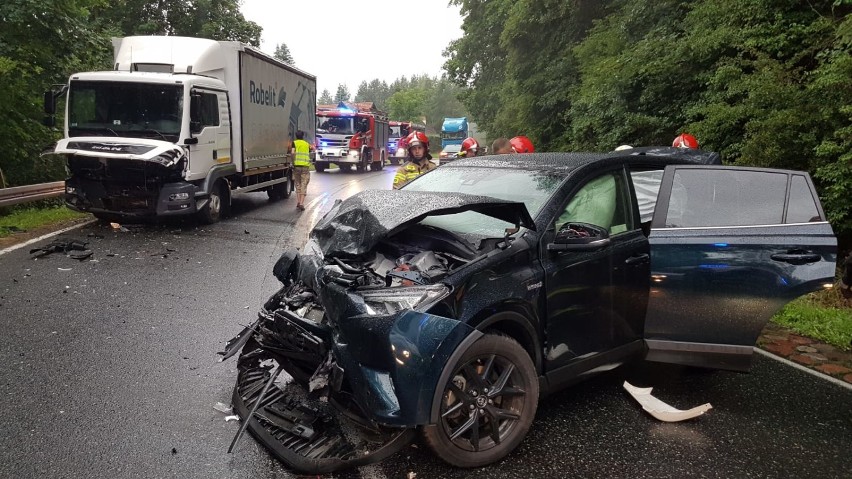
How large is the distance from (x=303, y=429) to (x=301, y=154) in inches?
469

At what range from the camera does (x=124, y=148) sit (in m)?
9.23

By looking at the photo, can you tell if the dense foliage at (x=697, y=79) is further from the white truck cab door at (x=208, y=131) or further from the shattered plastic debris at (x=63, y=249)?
the shattered plastic debris at (x=63, y=249)

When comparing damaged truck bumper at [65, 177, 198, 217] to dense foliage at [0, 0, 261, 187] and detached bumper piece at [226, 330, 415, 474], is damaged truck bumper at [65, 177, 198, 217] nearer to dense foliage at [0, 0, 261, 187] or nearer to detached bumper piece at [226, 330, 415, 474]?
dense foliage at [0, 0, 261, 187]

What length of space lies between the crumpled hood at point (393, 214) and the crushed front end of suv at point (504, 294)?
0.01 meters

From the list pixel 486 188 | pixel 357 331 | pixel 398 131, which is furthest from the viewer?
pixel 398 131

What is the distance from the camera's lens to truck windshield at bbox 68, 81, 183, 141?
9805 millimetres

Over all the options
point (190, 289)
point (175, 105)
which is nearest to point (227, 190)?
point (175, 105)

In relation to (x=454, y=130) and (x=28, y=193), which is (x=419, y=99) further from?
(x=28, y=193)

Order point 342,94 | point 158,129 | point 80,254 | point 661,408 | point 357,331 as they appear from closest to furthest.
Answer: point 357,331 < point 661,408 < point 80,254 < point 158,129 < point 342,94

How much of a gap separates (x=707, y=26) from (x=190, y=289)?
10684mm

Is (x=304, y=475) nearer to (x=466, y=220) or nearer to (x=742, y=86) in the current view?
(x=466, y=220)

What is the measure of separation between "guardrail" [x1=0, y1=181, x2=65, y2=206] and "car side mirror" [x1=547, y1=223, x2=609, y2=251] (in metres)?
10.3

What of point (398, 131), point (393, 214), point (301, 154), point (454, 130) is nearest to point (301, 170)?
point (301, 154)

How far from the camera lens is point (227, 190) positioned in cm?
1171
